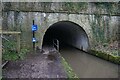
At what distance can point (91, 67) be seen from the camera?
1197 cm

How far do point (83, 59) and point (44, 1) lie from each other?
405 cm

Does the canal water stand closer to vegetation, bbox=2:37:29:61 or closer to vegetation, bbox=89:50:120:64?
vegetation, bbox=89:50:120:64

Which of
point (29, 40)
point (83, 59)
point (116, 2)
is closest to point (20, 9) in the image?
point (29, 40)

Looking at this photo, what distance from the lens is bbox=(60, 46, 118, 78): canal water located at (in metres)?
10.4

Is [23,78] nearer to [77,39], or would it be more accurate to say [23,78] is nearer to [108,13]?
[108,13]

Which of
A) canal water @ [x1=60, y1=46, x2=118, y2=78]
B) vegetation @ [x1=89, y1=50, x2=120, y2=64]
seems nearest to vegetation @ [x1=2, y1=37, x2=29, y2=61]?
canal water @ [x1=60, y1=46, x2=118, y2=78]

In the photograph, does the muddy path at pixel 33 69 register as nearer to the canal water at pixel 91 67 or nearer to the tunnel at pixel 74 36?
the canal water at pixel 91 67

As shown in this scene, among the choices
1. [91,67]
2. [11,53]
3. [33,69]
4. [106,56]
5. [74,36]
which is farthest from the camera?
[74,36]

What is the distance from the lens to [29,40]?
43.8 feet

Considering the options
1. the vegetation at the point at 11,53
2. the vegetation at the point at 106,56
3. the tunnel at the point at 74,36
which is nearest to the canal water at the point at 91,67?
the vegetation at the point at 106,56

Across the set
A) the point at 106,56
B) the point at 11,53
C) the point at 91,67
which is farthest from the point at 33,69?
the point at 106,56

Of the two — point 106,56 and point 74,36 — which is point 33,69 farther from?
point 74,36

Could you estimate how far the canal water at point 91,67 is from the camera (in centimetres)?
1044

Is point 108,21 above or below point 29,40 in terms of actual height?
above
